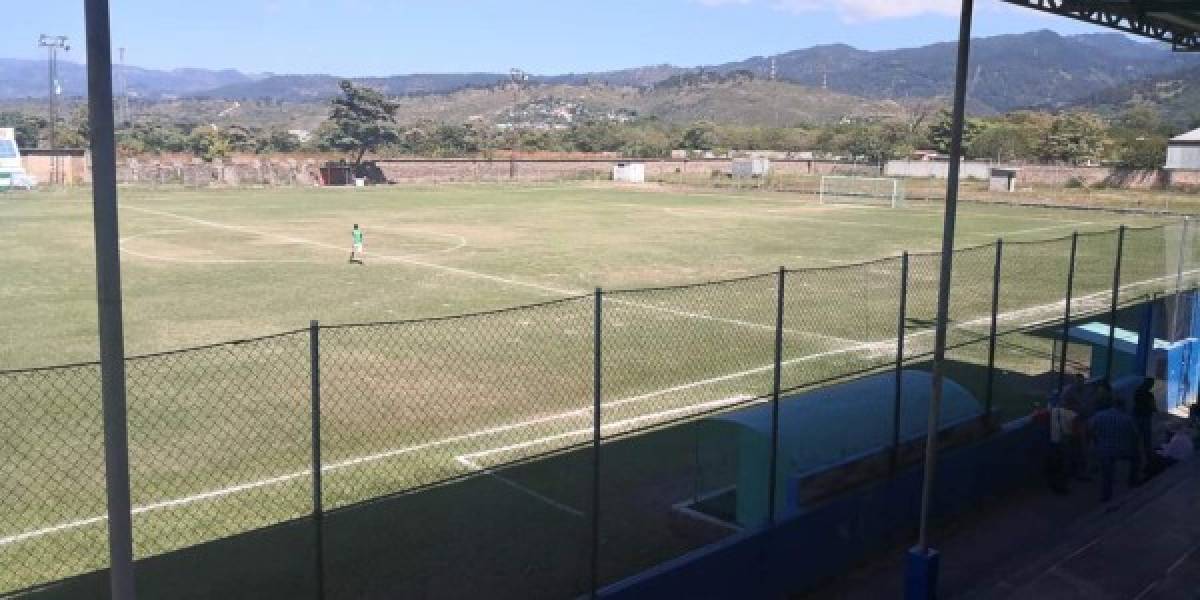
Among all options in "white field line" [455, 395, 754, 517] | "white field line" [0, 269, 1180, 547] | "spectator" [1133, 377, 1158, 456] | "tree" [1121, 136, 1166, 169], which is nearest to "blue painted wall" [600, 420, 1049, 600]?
"spectator" [1133, 377, 1158, 456]

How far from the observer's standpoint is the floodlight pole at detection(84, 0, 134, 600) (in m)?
4.14

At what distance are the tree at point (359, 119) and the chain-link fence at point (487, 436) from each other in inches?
3559

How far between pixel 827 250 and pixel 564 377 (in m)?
21.6

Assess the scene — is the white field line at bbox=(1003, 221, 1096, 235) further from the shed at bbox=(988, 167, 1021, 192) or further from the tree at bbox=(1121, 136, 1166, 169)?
the tree at bbox=(1121, 136, 1166, 169)

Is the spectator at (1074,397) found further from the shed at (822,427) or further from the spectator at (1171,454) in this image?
the shed at (822,427)

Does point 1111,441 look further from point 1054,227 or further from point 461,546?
point 1054,227

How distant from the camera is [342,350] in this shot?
57.8 feet

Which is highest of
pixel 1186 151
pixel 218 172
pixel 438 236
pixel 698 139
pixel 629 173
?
pixel 698 139

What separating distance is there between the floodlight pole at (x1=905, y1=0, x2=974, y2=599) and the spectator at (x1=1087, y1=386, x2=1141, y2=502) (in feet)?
13.2

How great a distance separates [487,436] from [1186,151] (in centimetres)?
7950

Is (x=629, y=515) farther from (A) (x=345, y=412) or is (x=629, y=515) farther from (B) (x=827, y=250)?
(B) (x=827, y=250)

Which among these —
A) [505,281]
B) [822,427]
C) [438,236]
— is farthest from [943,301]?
[438,236]

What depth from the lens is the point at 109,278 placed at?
13.7ft

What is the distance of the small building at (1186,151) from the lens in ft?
247
